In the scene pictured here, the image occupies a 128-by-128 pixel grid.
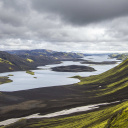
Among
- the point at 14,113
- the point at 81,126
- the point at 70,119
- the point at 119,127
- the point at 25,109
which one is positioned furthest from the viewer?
the point at 25,109

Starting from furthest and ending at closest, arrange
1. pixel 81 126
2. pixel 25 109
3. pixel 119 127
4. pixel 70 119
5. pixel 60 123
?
pixel 25 109
pixel 70 119
pixel 60 123
pixel 81 126
pixel 119 127

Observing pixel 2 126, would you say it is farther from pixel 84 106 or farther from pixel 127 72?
pixel 127 72

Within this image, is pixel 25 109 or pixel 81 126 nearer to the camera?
pixel 81 126

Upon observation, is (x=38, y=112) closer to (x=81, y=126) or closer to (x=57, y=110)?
(x=57, y=110)

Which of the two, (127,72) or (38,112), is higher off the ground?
(127,72)

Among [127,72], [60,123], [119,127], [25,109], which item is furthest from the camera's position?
[127,72]

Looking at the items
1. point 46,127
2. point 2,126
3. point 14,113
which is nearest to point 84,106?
point 46,127

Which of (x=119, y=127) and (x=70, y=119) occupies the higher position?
(x=119, y=127)

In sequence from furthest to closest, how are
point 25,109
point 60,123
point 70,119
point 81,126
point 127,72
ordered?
1. point 127,72
2. point 25,109
3. point 70,119
4. point 60,123
5. point 81,126

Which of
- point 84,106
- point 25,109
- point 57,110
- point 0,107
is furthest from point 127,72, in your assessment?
point 0,107
